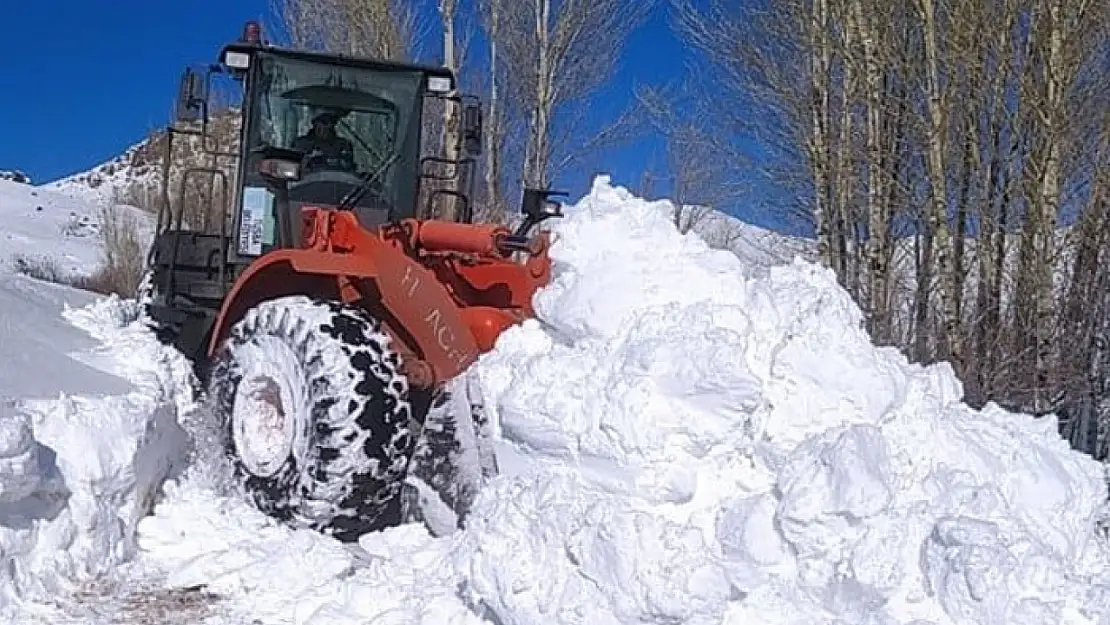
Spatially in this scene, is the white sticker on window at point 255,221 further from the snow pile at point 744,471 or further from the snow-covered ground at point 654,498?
the snow pile at point 744,471

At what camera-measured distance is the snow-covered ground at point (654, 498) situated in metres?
3.10

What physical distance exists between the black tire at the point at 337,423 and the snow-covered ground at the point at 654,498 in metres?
0.14

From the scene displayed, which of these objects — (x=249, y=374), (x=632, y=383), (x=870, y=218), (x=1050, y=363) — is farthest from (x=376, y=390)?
(x=870, y=218)

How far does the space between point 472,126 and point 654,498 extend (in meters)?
3.51

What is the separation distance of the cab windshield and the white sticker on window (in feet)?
0.91

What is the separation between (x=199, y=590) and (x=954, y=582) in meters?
2.68

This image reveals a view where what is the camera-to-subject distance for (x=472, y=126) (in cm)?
672

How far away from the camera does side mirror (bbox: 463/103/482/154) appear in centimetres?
668

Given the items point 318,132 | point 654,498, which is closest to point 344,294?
point 318,132

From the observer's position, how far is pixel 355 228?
511 cm

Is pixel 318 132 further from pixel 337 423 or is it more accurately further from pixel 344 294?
pixel 337 423

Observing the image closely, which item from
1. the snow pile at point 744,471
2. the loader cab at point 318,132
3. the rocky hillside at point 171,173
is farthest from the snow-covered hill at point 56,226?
the snow pile at point 744,471

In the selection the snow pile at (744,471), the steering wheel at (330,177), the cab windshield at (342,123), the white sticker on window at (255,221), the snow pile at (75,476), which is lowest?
the snow pile at (75,476)

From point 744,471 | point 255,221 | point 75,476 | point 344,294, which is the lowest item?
point 75,476
